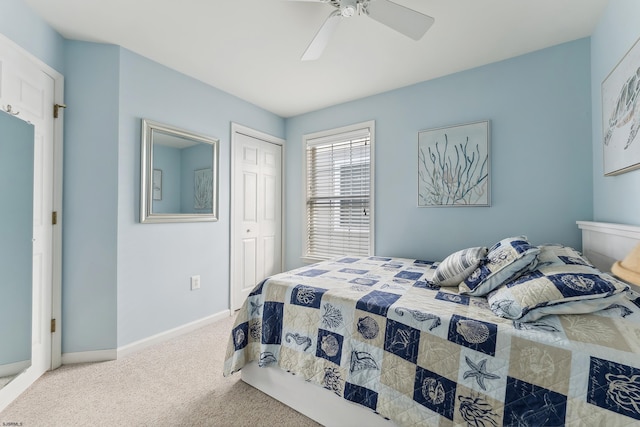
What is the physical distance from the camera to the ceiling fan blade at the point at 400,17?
1464mm

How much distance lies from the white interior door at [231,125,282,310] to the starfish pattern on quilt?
2505 mm

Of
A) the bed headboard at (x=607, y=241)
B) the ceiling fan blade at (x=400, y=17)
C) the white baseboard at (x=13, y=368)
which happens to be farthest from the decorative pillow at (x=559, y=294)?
the white baseboard at (x=13, y=368)

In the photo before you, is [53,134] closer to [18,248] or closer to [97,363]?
[18,248]

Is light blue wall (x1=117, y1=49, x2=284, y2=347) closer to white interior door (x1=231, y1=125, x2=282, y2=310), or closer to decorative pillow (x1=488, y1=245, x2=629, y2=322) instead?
white interior door (x1=231, y1=125, x2=282, y2=310)

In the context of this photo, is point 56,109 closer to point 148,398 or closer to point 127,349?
point 127,349

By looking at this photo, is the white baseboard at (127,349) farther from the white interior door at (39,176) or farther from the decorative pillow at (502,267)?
the decorative pillow at (502,267)

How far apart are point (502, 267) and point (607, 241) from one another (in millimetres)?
808

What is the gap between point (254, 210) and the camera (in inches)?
130

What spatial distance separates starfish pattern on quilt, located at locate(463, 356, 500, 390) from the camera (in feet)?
3.36

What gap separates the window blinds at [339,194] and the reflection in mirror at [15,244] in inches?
99.1

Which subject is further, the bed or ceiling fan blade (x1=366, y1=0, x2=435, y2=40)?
ceiling fan blade (x1=366, y1=0, x2=435, y2=40)

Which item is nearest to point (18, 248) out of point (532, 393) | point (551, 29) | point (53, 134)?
point (53, 134)

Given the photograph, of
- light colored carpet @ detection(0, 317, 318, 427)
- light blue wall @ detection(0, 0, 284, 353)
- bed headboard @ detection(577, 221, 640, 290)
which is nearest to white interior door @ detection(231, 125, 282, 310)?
light blue wall @ detection(0, 0, 284, 353)

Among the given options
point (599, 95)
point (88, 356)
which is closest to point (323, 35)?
point (599, 95)
